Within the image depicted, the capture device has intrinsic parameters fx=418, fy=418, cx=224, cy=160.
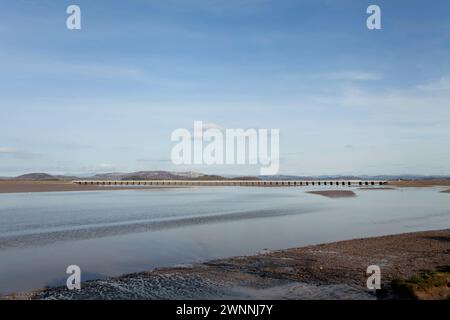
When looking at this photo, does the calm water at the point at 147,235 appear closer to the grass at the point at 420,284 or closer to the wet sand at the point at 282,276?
the wet sand at the point at 282,276

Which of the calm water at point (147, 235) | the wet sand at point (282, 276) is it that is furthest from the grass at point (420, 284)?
the calm water at point (147, 235)

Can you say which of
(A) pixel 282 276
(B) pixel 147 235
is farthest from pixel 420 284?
(B) pixel 147 235

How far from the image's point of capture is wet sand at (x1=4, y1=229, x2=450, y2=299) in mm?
11289

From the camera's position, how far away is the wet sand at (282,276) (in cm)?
1129

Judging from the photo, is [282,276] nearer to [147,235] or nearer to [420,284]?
[420,284]

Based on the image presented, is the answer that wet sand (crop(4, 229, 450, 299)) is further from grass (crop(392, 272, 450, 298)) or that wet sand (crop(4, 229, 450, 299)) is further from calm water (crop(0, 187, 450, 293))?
calm water (crop(0, 187, 450, 293))

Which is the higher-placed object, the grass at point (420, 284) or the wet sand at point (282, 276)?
the grass at point (420, 284)

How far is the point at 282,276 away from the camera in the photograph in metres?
13.2

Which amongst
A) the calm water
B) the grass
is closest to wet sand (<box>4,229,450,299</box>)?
the grass

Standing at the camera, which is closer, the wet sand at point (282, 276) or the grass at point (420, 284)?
the grass at point (420, 284)

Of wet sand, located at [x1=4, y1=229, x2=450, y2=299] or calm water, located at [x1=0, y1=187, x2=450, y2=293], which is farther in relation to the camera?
calm water, located at [x1=0, y1=187, x2=450, y2=293]
